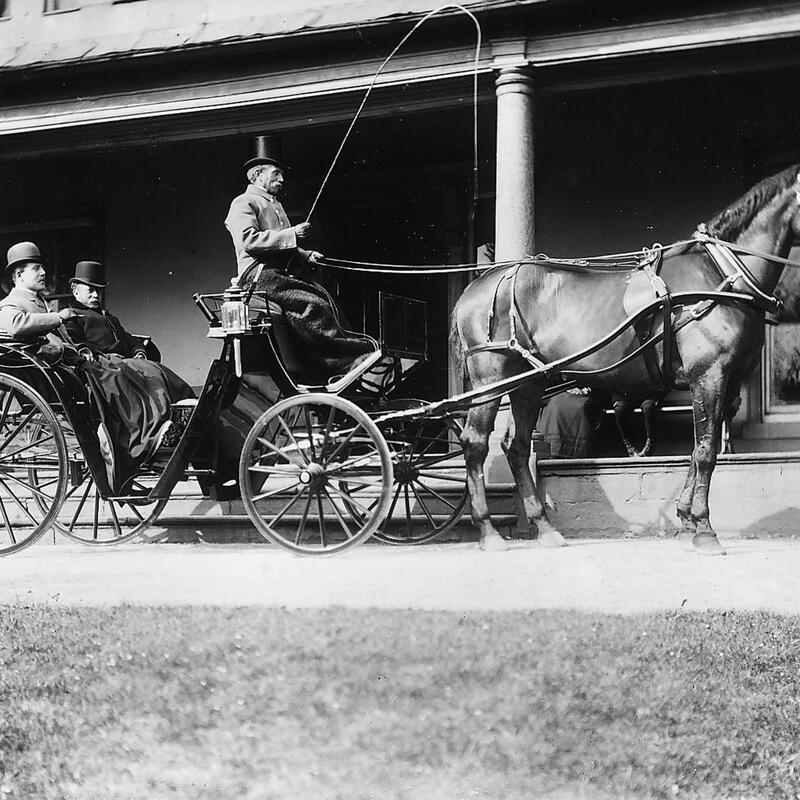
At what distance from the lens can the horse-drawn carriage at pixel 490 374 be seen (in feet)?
24.9

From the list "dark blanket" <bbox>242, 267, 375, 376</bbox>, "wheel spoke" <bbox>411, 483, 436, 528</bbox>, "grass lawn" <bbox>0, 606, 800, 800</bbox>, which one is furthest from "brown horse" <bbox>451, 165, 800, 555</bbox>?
"grass lawn" <bbox>0, 606, 800, 800</bbox>

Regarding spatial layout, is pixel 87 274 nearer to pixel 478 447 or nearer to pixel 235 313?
pixel 235 313

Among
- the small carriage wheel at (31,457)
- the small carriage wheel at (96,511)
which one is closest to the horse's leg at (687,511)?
the small carriage wheel at (96,511)

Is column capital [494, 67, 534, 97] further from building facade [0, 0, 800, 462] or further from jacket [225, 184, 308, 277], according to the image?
jacket [225, 184, 308, 277]

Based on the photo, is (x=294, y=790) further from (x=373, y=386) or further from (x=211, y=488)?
(x=211, y=488)

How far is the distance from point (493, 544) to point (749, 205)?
265 cm

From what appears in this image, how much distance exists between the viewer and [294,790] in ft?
15.5

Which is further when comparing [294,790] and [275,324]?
[275,324]

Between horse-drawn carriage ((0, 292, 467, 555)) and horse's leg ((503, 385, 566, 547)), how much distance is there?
416 millimetres

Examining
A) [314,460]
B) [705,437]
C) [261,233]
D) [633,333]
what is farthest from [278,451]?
[705,437]

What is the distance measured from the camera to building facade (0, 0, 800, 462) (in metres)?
9.54

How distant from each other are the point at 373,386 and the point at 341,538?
4.54 ft

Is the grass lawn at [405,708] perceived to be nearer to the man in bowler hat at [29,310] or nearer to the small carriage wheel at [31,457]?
the small carriage wheel at [31,457]

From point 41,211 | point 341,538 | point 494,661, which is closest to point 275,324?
point 341,538
